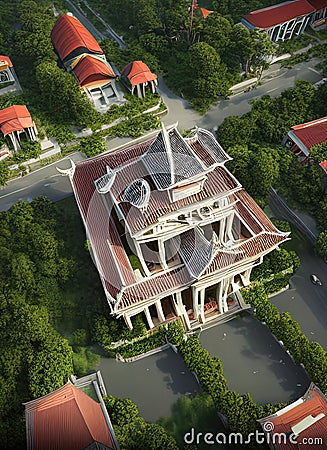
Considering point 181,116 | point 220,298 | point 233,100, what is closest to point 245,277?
point 220,298

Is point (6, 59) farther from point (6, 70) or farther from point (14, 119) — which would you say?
point (14, 119)

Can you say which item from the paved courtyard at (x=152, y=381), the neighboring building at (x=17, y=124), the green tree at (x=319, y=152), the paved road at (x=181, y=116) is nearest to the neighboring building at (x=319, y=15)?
the paved road at (x=181, y=116)

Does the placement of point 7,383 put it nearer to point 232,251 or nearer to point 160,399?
point 160,399

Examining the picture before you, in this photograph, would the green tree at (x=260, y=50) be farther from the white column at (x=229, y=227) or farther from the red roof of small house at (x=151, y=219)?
the white column at (x=229, y=227)

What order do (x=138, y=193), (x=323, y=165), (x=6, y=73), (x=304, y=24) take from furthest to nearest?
(x=304, y=24) → (x=6, y=73) → (x=323, y=165) → (x=138, y=193)

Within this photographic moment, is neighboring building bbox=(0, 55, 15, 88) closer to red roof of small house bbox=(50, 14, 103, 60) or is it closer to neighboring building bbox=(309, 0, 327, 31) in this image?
red roof of small house bbox=(50, 14, 103, 60)

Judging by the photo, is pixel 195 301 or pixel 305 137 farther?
pixel 305 137
